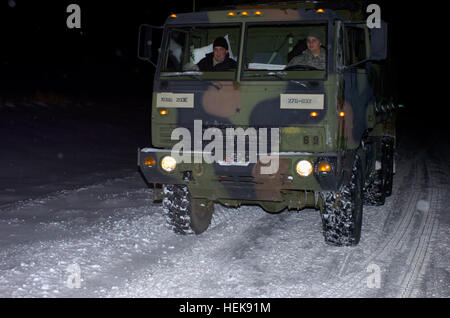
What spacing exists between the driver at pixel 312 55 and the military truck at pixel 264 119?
0.28ft

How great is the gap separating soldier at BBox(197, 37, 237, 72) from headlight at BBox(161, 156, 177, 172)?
43.1 inches

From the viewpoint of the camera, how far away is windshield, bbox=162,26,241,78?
20.8 ft

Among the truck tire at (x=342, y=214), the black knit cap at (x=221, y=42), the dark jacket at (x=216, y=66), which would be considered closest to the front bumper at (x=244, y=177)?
the truck tire at (x=342, y=214)

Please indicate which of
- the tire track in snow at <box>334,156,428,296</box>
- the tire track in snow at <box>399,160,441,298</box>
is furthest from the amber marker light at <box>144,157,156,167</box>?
the tire track in snow at <box>399,160,441,298</box>

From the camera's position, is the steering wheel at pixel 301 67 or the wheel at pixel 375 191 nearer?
the steering wheel at pixel 301 67

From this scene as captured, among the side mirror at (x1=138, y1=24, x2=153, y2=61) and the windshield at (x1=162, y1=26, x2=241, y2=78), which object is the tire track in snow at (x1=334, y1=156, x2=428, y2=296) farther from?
the side mirror at (x1=138, y1=24, x2=153, y2=61)

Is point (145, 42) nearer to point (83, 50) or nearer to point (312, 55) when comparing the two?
point (312, 55)

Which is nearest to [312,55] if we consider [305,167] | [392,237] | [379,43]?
[379,43]

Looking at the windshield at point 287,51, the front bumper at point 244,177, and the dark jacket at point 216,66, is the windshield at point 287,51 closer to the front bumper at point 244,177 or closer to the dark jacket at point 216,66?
the dark jacket at point 216,66

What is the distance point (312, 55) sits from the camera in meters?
6.12

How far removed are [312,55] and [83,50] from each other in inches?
2012

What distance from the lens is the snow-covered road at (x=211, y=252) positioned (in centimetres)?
499
